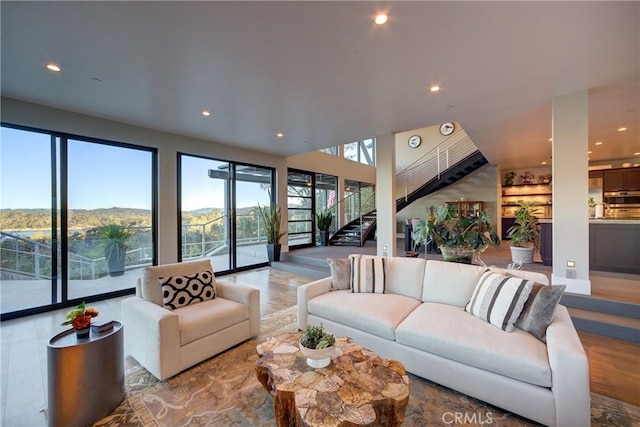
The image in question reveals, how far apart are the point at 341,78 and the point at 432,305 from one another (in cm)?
267

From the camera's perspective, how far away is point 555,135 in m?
3.70

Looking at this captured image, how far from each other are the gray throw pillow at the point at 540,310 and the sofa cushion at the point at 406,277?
3.26 ft

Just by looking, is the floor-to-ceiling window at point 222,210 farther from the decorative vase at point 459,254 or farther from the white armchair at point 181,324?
the decorative vase at point 459,254

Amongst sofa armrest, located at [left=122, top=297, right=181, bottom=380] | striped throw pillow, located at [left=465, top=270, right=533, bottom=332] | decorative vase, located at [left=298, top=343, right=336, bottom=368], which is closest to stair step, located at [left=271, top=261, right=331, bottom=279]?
striped throw pillow, located at [left=465, top=270, right=533, bottom=332]

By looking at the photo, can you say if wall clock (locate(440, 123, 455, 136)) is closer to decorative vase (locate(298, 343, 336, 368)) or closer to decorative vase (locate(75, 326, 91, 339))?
decorative vase (locate(298, 343, 336, 368))

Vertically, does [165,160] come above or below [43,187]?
above

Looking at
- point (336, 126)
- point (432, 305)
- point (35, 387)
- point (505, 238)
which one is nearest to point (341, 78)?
point (336, 126)

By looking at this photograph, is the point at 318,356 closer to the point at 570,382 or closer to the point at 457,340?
the point at 457,340

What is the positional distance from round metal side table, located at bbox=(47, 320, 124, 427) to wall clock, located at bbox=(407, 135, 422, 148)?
33.9ft

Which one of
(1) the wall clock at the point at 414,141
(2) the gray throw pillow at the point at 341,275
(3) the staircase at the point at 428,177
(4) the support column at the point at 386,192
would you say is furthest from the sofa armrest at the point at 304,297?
(1) the wall clock at the point at 414,141

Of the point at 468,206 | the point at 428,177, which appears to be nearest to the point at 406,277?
the point at 428,177

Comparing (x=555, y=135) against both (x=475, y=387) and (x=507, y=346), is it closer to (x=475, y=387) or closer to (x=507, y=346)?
(x=507, y=346)

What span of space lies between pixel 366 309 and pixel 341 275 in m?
0.69
